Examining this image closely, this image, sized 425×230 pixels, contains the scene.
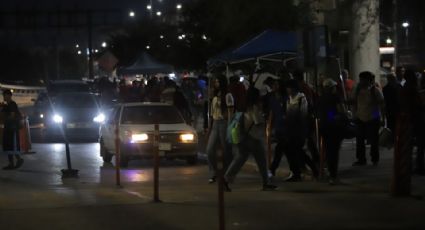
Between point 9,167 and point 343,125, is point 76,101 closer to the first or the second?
point 9,167

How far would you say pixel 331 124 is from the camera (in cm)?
1367

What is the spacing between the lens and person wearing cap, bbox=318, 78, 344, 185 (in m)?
13.6

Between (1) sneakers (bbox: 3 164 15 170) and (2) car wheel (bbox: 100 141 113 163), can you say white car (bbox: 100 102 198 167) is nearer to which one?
(2) car wheel (bbox: 100 141 113 163)

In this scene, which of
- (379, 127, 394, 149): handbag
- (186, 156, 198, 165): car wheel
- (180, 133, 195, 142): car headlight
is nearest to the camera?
(379, 127, 394, 149): handbag

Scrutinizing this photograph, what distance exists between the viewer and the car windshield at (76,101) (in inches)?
1029

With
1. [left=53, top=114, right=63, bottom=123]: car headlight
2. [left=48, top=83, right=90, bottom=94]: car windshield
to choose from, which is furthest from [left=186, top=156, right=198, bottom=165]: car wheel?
[left=48, top=83, right=90, bottom=94]: car windshield

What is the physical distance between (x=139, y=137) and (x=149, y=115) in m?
1.15

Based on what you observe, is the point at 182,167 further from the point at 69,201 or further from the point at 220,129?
the point at 69,201

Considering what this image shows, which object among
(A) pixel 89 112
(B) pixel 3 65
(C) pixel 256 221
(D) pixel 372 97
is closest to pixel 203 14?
(A) pixel 89 112

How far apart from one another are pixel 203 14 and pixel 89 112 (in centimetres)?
1804

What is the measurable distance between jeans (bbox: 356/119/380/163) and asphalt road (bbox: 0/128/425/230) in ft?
0.93

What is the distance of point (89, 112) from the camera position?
2569 centimetres

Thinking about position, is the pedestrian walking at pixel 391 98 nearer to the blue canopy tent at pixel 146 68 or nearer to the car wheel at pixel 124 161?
the car wheel at pixel 124 161

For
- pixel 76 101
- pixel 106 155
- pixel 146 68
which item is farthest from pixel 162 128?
pixel 146 68
